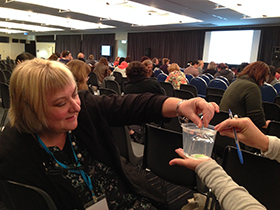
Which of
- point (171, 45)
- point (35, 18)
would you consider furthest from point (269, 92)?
point (35, 18)

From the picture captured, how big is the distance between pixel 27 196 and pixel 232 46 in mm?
13636

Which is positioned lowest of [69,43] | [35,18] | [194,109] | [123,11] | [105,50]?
[194,109]

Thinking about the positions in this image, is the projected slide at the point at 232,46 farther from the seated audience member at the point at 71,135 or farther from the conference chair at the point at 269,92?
the seated audience member at the point at 71,135

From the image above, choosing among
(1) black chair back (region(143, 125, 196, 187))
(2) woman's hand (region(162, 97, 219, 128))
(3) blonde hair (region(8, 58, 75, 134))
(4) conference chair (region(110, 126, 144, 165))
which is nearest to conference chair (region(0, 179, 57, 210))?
(3) blonde hair (region(8, 58, 75, 134))

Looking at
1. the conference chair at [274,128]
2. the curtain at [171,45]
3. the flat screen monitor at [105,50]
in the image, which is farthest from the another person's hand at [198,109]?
the flat screen monitor at [105,50]

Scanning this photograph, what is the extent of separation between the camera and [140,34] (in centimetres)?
1736

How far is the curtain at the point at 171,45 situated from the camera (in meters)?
14.6

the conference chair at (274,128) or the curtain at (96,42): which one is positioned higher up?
the curtain at (96,42)

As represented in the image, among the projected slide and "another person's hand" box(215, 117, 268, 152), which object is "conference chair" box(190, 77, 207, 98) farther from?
the projected slide

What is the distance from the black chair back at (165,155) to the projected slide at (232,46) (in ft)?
39.6

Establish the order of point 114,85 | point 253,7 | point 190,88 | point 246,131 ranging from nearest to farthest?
point 246,131 < point 190,88 < point 114,85 < point 253,7

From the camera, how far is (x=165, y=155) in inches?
73.4

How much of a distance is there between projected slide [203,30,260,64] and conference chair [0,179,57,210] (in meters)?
13.2

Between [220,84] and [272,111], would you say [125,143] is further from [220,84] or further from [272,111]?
[220,84]
